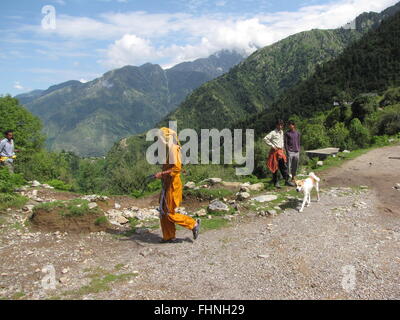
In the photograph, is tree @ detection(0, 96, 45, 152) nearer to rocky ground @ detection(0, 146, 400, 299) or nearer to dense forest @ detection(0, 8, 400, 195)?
dense forest @ detection(0, 8, 400, 195)

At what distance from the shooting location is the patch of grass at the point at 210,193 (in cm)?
1065

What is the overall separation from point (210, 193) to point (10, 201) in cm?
626

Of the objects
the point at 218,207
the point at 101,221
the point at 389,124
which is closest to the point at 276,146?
the point at 218,207

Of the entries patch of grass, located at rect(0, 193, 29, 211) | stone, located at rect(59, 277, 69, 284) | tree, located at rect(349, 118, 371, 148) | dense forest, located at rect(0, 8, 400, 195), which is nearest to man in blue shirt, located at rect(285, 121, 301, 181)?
dense forest, located at rect(0, 8, 400, 195)

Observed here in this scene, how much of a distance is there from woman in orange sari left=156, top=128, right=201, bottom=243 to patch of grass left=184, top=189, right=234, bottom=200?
369 centimetres

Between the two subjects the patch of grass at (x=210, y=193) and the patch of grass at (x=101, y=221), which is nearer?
the patch of grass at (x=101, y=221)

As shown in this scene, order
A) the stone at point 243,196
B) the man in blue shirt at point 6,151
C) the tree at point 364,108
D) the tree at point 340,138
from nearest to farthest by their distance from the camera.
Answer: the stone at point 243,196
the man in blue shirt at point 6,151
the tree at point 340,138
the tree at point 364,108

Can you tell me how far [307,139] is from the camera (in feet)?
89.0

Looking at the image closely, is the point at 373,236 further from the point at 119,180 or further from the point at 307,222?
the point at 119,180

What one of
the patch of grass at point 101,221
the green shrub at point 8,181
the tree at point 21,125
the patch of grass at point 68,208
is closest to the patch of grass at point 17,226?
the patch of grass at point 68,208

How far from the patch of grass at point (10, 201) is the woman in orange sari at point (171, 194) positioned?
5165 millimetres

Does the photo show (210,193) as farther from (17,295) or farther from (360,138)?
(360,138)

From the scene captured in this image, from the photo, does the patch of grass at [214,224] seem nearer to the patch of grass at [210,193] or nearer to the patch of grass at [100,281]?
the patch of grass at [210,193]

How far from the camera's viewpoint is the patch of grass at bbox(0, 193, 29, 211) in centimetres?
900
